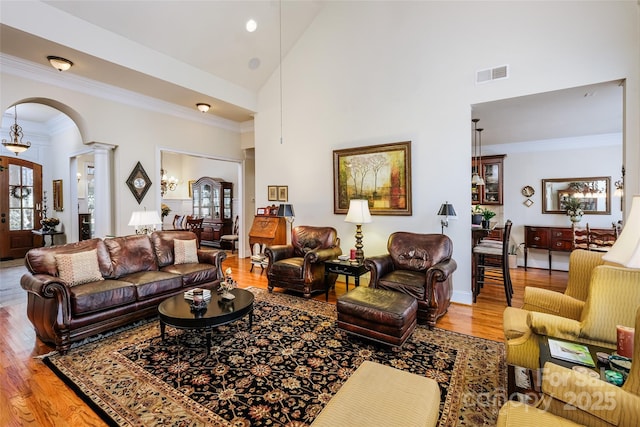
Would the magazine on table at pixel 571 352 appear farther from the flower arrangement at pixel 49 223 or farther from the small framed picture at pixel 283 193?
the flower arrangement at pixel 49 223

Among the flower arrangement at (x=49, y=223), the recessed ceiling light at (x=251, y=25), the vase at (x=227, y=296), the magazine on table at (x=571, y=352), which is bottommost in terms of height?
the vase at (x=227, y=296)

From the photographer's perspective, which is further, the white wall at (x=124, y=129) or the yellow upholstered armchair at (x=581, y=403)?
the white wall at (x=124, y=129)

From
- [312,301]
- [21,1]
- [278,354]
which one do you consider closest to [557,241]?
[312,301]

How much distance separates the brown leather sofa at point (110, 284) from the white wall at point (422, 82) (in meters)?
2.44

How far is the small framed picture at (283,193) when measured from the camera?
6.06 meters

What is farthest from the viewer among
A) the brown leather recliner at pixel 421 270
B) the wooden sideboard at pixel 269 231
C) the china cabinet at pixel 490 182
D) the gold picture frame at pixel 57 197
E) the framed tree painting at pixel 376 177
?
the gold picture frame at pixel 57 197

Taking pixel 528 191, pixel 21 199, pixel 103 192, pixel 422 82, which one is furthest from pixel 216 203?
pixel 528 191

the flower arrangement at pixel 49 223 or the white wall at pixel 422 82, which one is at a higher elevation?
the white wall at pixel 422 82

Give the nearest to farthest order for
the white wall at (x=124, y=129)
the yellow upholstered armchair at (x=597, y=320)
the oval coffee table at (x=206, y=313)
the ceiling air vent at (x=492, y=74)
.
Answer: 1. the yellow upholstered armchair at (x=597, y=320)
2. the oval coffee table at (x=206, y=313)
3. the ceiling air vent at (x=492, y=74)
4. the white wall at (x=124, y=129)

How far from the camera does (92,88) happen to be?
4887 millimetres

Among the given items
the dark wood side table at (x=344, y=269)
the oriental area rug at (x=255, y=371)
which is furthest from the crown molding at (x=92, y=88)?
the dark wood side table at (x=344, y=269)

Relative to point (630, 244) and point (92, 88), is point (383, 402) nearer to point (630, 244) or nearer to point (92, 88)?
point (630, 244)

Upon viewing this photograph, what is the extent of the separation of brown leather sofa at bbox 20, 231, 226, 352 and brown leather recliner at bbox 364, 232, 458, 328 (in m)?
2.42

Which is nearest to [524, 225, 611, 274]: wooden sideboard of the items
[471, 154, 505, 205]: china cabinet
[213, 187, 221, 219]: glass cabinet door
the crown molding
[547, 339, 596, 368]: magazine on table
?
[471, 154, 505, 205]: china cabinet
